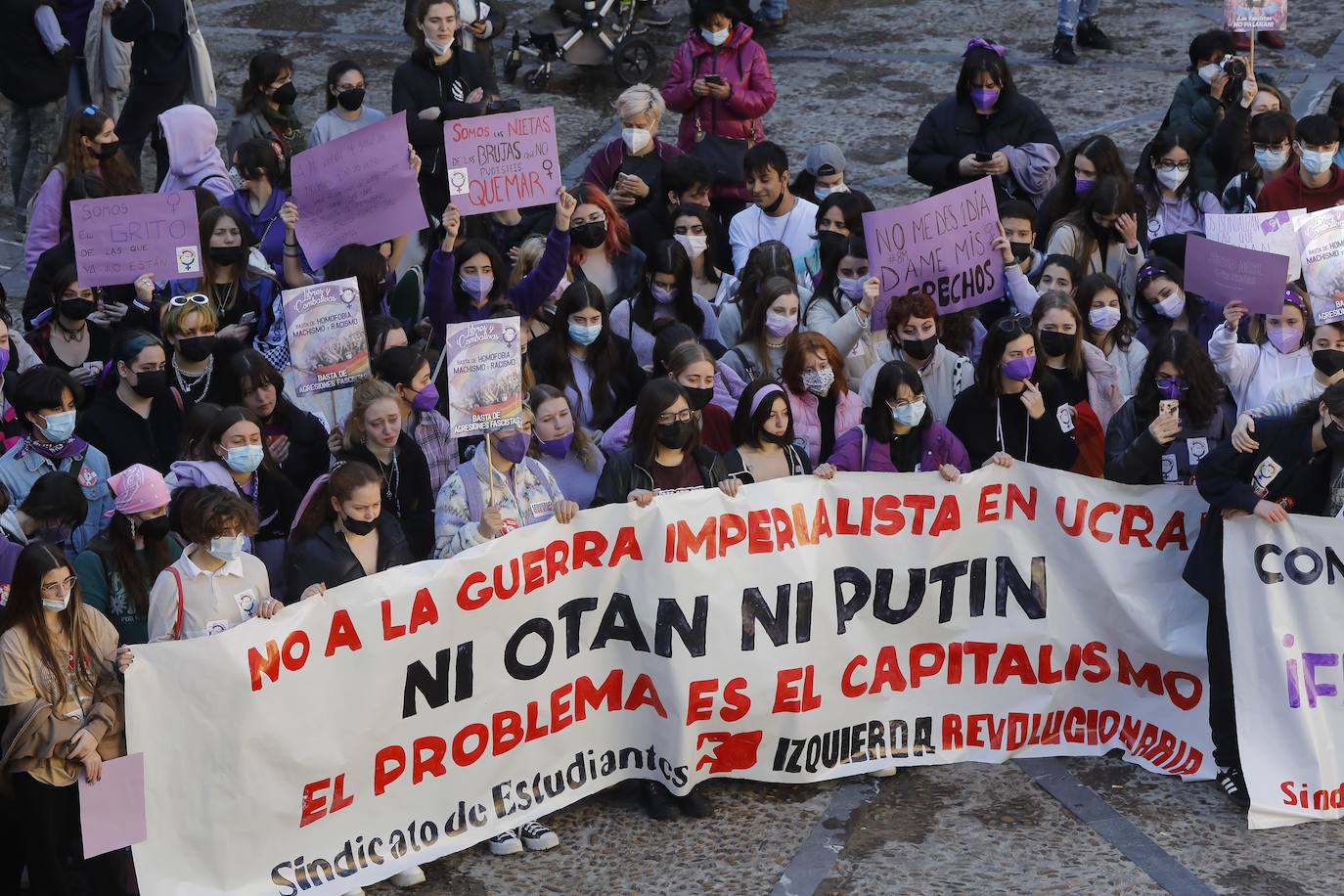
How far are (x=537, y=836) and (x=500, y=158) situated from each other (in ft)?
11.0

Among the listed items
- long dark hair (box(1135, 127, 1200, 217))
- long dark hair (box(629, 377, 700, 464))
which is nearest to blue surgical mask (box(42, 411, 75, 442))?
long dark hair (box(629, 377, 700, 464))

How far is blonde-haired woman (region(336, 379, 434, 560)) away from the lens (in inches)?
281

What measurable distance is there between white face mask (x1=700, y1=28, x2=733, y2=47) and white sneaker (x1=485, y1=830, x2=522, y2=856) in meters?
5.24

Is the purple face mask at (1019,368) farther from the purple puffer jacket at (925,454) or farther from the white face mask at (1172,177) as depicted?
the white face mask at (1172,177)

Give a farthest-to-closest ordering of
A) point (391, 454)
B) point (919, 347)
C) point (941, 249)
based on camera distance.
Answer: point (941, 249) → point (919, 347) → point (391, 454)

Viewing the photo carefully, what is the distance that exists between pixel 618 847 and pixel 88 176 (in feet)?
14.3

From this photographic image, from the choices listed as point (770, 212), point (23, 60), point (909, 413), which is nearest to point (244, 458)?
point (909, 413)

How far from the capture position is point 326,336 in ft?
24.9

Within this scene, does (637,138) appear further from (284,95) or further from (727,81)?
(284,95)

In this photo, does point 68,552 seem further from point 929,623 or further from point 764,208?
point 764,208

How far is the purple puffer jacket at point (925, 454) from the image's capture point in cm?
744

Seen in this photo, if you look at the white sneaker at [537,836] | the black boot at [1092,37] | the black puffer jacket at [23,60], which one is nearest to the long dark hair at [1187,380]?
the white sneaker at [537,836]

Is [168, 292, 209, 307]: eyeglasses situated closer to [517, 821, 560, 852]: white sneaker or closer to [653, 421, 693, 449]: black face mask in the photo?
[653, 421, 693, 449]: black face mask

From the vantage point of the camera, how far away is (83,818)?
19.3 ft
